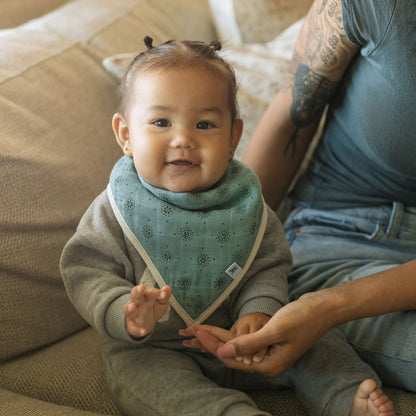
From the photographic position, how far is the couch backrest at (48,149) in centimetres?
92

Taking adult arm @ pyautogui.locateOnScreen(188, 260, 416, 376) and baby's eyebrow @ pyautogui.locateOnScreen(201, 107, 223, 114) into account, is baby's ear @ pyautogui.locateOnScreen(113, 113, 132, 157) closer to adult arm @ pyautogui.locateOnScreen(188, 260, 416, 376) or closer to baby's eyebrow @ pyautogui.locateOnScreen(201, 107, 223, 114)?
baby's eyebrow @ pyautogui.locateOnScreen(201, 107, 223, 114)

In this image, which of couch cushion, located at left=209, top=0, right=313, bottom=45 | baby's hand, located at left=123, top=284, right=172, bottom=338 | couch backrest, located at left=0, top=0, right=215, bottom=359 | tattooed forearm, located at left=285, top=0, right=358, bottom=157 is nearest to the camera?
baby's hand, located at left=123, top=284, right=172, bottom=338

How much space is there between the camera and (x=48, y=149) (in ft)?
3.41

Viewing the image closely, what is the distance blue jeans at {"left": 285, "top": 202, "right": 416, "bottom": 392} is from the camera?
2.89 ft

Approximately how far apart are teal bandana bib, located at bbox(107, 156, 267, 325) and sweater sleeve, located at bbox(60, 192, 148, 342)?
0.03 meters

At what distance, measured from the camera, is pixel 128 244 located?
0.84 metres

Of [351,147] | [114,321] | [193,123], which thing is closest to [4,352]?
[114,321]

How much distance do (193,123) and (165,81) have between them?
0.09m

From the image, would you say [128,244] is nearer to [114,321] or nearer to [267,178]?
[114,321]

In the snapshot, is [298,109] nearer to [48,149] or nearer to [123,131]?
[123,131]

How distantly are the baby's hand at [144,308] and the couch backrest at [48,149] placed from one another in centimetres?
33

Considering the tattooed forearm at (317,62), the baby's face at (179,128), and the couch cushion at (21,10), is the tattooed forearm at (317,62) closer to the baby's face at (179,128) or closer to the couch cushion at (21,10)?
the baby's face at (179,128)

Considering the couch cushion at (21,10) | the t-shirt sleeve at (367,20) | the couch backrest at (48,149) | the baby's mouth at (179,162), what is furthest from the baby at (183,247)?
the couch cushion at (21,10)

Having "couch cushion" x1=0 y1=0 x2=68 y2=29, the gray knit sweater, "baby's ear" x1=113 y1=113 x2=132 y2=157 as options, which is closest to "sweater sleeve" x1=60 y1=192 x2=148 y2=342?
the gray knit sweater
